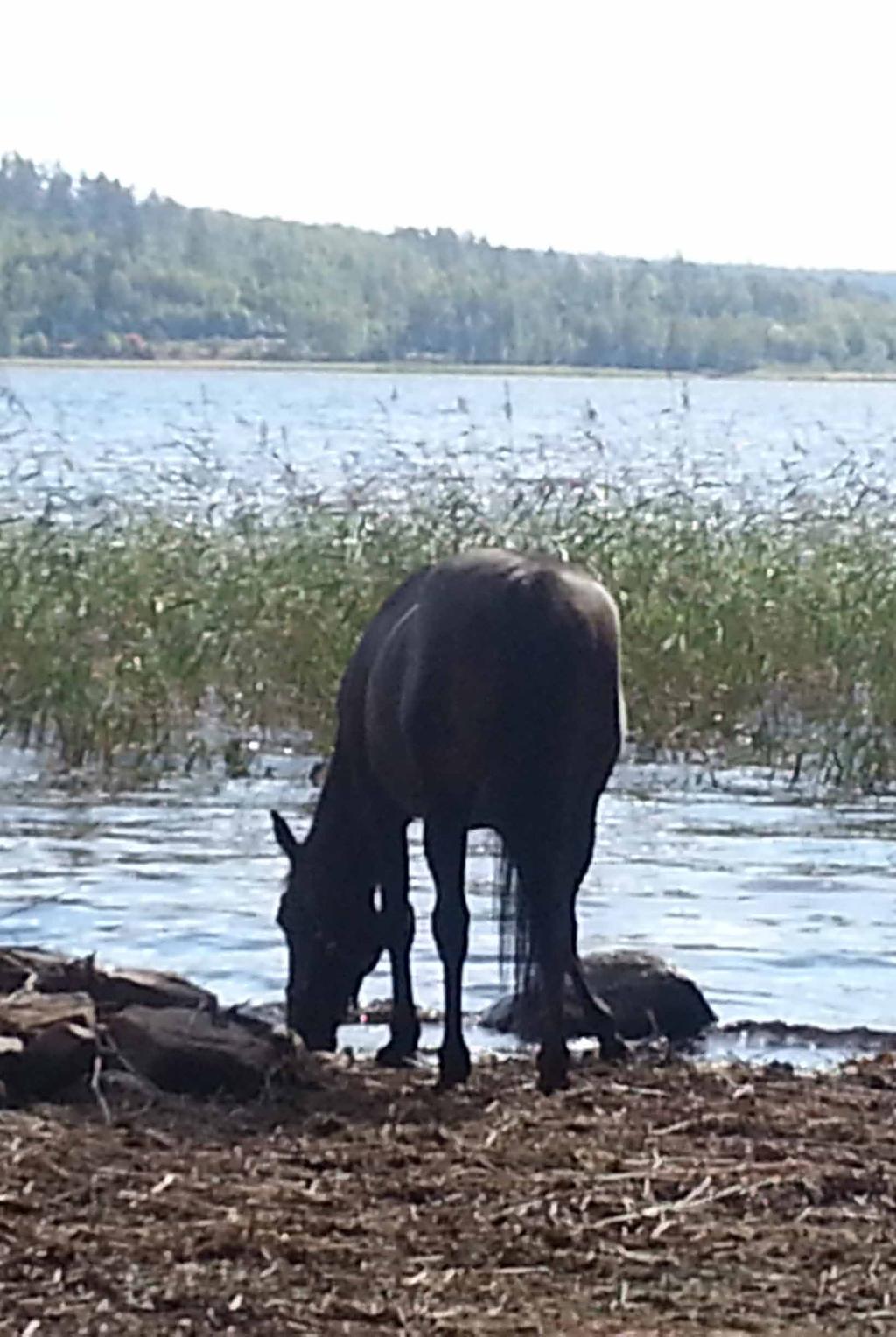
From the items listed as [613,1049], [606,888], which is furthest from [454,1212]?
[606,888]

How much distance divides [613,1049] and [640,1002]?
0.67 meters

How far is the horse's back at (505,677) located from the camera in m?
A: 7.27

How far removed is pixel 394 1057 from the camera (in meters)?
8.16

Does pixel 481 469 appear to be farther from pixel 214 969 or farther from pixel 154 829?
pixel 214 969

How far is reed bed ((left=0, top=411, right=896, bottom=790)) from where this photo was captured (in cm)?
1397

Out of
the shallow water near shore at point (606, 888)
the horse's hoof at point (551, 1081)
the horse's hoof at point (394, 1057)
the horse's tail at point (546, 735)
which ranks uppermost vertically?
the horse's tail at point (546, 735)

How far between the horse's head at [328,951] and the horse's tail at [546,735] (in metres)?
1.09

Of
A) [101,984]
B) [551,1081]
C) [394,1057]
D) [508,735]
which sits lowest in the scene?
[394,1057]

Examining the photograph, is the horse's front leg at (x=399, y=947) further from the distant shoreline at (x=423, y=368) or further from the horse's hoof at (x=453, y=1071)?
the distant shoreline at (x=423, y=368)

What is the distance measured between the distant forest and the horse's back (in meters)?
41.3

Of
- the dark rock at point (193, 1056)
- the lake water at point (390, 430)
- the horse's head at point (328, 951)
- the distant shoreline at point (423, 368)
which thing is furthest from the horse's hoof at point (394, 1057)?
the distant shoreline at point (423, 368)

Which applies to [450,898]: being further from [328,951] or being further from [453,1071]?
[328,951]

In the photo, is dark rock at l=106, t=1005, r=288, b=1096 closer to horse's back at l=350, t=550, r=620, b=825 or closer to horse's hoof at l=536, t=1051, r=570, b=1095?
horse's hoof at l=536, t=1051, r=570, b=1095

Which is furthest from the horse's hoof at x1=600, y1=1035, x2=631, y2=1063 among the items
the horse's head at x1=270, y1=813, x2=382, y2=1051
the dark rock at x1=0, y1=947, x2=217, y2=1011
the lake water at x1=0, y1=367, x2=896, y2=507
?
the lake water at x1=0, y1=367, x2=896, y2=507
